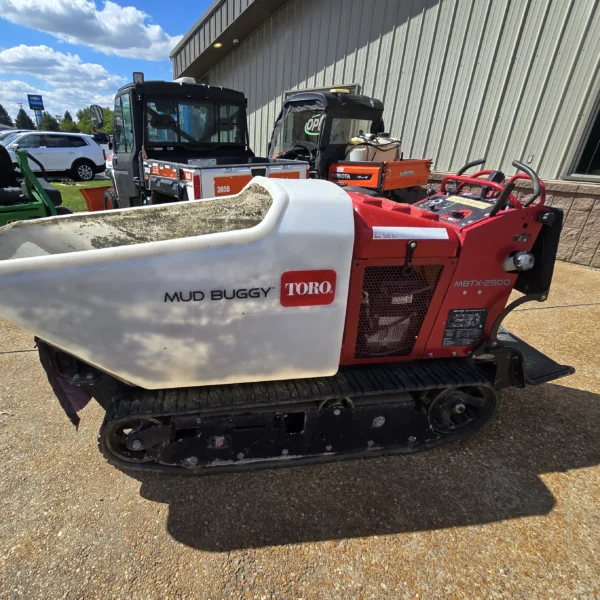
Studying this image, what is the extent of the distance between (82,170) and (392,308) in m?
15.8

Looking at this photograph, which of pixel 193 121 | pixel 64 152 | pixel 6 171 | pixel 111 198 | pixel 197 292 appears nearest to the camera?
pixel 197 292

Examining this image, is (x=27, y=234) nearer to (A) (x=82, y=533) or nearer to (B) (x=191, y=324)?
(B) (x=191, y=324)

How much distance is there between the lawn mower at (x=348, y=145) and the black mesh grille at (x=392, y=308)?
4.76 metres

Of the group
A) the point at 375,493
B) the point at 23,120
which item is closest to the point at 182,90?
the point at 375,493

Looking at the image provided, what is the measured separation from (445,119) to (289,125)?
319 centimetres

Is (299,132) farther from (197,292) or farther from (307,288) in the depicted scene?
(197,292)

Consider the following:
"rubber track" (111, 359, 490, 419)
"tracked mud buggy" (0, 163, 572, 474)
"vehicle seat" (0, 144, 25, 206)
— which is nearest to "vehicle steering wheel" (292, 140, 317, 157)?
"vehicle seat" (0, 144, 25, 206)

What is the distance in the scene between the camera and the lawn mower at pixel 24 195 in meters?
4.91

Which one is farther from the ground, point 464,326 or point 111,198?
point 464,326

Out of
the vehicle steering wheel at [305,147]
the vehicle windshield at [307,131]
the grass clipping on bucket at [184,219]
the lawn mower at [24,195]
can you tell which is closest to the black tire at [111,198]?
the lawn mower at [24,195]

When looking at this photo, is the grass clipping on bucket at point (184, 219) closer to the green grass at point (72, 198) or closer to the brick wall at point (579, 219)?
the brick wall at point (579, 219)

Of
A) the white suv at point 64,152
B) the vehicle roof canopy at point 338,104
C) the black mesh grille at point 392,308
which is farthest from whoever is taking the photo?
the white suv at point 64,152

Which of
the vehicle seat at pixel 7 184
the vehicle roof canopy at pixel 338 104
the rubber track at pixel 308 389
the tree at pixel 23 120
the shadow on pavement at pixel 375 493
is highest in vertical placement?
the vehicle roof canopy at pixel 338 104

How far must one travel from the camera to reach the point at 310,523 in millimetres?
2092
